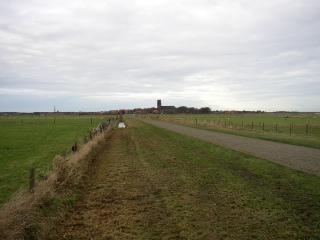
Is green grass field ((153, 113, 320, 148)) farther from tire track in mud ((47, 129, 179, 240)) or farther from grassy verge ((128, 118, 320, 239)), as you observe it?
tire track in mud ((47, 129, 179, 240))

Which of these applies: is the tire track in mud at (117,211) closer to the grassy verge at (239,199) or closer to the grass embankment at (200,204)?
the grass embankment at (200,204)

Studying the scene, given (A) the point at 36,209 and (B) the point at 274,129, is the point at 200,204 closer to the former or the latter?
(A) the point at 36,209

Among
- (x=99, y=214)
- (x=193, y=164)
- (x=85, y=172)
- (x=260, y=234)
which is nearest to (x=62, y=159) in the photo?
(x=85, y=172)

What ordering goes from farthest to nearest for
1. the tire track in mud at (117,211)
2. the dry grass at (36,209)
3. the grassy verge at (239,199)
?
the tire track in mud at (117,211) < the grassy verge at (239,199) < the dry grass at (36,209)

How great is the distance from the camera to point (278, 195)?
298 inches

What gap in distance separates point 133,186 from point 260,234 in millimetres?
4620

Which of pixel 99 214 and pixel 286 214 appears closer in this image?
pixel 286 214

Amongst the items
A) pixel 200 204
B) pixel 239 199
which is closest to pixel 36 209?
pixel 200 204

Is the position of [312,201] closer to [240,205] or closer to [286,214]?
[286,214]

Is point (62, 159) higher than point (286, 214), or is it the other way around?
point (62, 159)

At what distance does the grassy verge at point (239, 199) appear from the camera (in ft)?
17.8

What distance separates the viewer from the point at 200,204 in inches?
274

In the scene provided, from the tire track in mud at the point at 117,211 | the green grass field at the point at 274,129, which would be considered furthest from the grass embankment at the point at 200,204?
the green grass field at the point at 274,129

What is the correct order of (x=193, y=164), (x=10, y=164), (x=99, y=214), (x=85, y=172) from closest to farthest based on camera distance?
(x=99, y=214) < (x=85, y=172) < (x=193, y=164) < (x=10, y=164)
